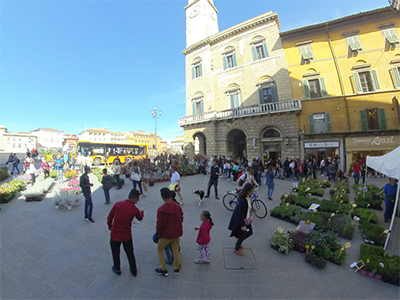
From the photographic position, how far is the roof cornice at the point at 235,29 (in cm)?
1929

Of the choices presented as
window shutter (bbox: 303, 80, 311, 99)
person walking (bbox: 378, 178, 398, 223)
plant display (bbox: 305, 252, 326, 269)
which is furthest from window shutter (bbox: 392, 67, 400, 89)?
plant display (bbox: 305, 252, 326, 269)

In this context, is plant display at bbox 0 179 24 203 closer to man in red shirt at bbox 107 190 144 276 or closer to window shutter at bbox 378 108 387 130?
man in red shirt at bbox 107 190 144 276

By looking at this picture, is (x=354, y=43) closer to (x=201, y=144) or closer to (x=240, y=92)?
(x=240, y=92)

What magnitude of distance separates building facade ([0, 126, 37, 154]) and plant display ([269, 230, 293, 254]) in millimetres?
81800

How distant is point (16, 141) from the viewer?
207ft

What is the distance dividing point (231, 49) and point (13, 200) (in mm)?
24465

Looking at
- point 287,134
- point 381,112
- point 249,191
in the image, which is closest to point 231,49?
point 287,134

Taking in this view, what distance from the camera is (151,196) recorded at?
8680 mm

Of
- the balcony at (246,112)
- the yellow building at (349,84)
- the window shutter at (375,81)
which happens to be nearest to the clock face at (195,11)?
the yellow building at (349,84)

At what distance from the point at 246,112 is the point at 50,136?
106 metres

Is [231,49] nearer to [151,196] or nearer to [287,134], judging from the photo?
[287,134]

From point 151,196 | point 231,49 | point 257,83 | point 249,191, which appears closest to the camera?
point 249,191

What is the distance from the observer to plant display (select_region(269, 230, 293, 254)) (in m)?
3.95

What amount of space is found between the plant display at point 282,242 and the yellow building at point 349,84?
16167mm
